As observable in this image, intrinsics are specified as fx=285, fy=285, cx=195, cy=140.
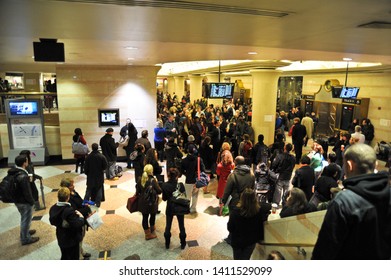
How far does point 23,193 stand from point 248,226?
12.1 feet

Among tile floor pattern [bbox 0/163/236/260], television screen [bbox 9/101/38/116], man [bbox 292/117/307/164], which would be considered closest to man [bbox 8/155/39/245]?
tile floor pattern [bbox 0/163/236/260]

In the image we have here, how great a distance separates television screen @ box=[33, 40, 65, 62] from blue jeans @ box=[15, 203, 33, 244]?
2.48 m

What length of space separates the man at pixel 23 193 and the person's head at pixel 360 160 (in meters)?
4.71

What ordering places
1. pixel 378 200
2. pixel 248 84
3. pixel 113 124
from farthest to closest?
pixel 248 84
pixel 113 124
pixel 378 200

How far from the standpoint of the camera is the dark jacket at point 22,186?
182 inches

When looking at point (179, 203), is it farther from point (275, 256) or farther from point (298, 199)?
point (275, 256)

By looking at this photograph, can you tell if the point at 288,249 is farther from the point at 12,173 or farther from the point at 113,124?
the point at 113,124

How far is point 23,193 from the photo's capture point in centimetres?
468

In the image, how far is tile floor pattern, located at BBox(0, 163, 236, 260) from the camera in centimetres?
466

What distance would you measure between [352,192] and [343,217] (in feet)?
0.49

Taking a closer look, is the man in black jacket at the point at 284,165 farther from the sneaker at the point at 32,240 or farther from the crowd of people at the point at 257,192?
the sneaker at the point at 32,240

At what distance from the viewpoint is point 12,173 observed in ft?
15.2

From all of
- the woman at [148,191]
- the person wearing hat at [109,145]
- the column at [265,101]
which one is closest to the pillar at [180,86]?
the column at [265,101]
